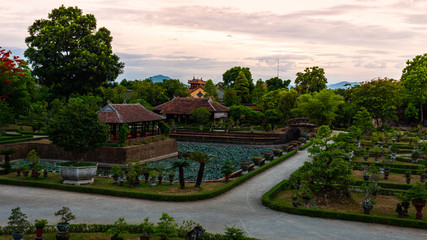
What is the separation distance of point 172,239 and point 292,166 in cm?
2190

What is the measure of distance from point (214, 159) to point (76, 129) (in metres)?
19.4

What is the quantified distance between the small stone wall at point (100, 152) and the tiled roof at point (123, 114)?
10.6ft

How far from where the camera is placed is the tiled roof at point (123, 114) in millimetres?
41219

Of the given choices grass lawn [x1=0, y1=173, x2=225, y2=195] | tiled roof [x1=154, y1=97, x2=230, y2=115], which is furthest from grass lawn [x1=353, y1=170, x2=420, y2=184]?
tiled roof [x1=154, y1=97, x2=230, y2=115]

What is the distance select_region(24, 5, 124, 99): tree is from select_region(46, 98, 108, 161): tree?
27164 mm

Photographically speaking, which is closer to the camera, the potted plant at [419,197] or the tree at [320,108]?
the potted plant at [419,197]

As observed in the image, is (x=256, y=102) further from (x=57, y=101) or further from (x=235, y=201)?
(x=235, y=201)

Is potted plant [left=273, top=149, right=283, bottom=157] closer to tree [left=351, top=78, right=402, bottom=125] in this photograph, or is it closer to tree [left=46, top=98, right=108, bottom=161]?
tree [left=46, top=98, right=108, bottom=161]

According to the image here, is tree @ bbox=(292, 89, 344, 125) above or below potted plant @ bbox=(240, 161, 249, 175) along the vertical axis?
above

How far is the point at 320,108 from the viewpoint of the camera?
227ft

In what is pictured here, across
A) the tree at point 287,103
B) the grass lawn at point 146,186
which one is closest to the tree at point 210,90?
the tree at point 287,103

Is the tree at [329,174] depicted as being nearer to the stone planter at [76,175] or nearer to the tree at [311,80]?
the stone planter at [76,175]

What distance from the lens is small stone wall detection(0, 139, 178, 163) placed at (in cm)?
3928

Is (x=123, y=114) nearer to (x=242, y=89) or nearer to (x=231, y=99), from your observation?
(x=231, y=99)
